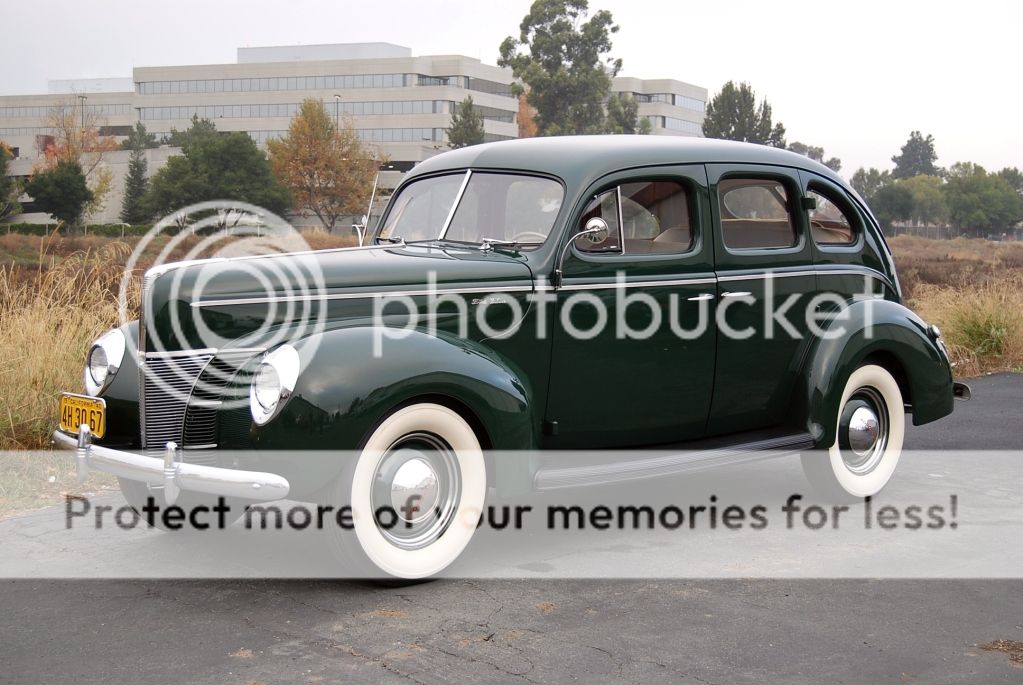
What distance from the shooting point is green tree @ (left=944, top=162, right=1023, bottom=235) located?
11781cm

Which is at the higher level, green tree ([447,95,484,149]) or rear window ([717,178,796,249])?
green tree ([447,95,484,149])

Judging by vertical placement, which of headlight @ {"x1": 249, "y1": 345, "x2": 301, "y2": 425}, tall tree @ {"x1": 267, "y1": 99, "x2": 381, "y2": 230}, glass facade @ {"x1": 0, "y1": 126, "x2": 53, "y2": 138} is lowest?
headlight @ {"x1": 249, "y1": 345, "x2": 301, "y2": 425}

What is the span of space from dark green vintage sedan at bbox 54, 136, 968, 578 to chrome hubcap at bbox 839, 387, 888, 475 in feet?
0.05

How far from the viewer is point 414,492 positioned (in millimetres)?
4898

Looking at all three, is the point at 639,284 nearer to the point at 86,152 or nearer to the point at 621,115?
the point at 621,115

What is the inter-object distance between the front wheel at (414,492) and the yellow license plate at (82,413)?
132 cm

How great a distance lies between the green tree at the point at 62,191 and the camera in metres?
60.1

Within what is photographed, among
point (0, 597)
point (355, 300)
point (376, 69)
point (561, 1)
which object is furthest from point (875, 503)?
point (376, 69)

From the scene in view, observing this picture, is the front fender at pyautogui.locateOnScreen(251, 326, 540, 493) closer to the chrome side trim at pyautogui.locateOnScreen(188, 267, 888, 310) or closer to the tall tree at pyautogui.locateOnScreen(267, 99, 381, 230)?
the chrome side trim at pyautogui.locateOnScreen(188, 267, 888, 310)

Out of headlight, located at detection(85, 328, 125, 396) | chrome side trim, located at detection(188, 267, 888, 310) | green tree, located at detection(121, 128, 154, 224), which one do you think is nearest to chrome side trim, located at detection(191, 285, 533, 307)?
chrome side trim, located at detection(188, 267, 888, 310)

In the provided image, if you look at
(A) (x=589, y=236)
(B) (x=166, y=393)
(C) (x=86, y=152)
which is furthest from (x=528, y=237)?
(C) (x=86, y=152)

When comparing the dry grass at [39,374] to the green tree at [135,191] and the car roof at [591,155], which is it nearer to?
the car roof at [591,155]

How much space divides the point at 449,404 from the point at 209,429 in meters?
1.05

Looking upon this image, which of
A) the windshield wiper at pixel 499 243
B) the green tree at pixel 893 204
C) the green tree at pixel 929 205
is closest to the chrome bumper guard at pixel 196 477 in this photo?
the windshield wiper at pixel 499 243
